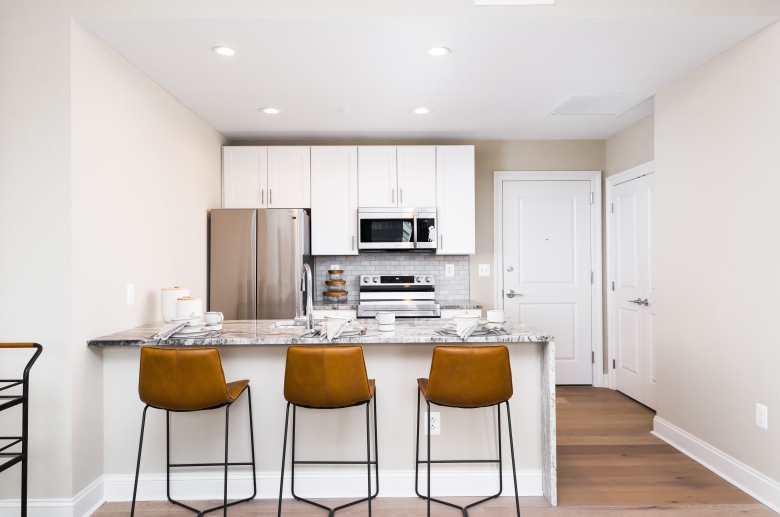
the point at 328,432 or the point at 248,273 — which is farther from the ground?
the point at 248,273

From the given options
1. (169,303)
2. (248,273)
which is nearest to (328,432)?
(169,303)

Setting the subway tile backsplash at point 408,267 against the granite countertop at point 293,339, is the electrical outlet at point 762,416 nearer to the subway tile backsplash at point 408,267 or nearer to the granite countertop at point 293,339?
the granite countertop at point 293,339

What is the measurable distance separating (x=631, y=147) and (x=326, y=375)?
11.3 ft

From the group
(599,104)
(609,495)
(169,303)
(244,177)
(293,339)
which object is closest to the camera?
(293,339)

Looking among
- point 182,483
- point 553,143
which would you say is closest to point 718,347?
point 553,143

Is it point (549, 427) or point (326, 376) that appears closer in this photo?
point (326, 376)

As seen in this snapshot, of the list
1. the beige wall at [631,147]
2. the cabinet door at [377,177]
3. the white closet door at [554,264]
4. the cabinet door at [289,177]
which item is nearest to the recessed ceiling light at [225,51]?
the cabinet door at [289,177]

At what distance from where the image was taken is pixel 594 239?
466 centimetres

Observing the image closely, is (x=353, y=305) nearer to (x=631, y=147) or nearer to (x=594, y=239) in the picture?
(x=594, y=239)

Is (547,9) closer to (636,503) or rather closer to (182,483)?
(636,503)

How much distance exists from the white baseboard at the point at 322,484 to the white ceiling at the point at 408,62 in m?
2.22

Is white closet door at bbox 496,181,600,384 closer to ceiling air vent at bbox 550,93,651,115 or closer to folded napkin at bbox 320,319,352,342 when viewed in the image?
ceiling air vent at bbox 550,93,651,115

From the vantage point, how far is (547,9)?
2240 mm

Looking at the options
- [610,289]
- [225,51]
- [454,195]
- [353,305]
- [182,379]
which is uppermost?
[225,51]
